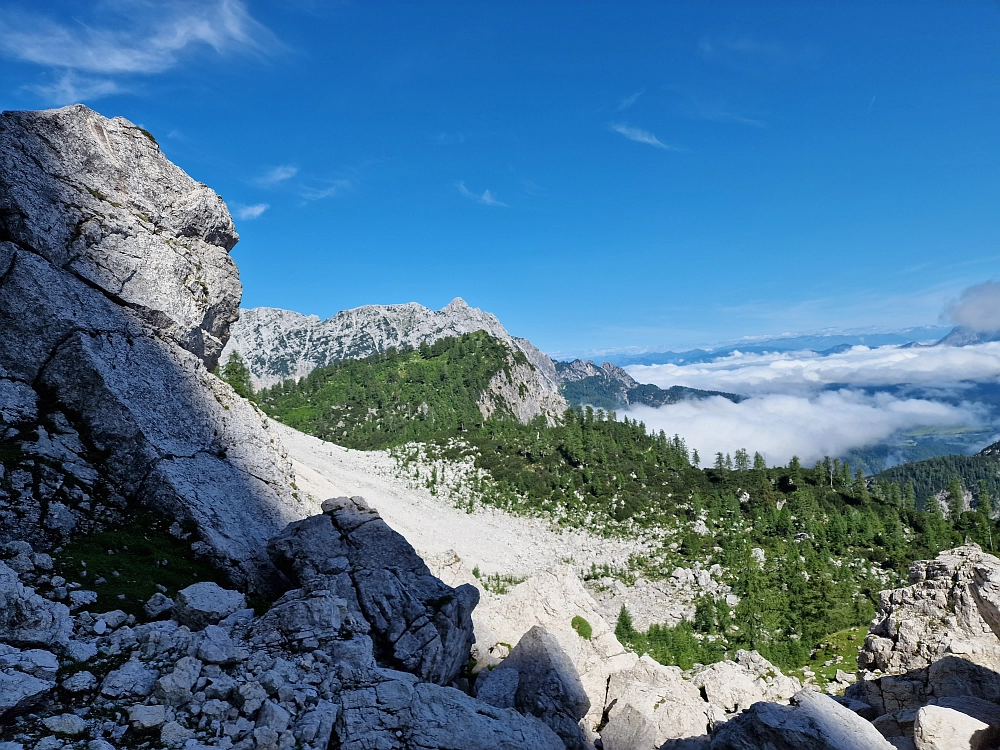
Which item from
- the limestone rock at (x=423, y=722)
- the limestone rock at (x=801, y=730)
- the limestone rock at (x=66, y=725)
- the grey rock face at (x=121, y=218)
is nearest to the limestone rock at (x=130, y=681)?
the limestone rock at (x=66, y=725)

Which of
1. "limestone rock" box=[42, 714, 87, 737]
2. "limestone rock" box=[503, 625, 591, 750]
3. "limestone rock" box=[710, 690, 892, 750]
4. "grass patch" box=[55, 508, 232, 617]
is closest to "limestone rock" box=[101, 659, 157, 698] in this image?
"limestone rock" box=[42, 714, 87, 737]

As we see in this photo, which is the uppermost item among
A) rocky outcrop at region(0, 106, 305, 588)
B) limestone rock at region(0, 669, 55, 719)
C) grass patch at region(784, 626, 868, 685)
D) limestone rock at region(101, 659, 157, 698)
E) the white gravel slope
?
rocky outcrop at region(0, 106, 305, 588)

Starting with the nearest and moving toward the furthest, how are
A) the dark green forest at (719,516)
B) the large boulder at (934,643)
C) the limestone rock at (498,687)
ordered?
the limestone rock at (498,687) < the large boulder at (934,643) < the dark green forest at (719,516)

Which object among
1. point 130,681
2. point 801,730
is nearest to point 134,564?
point 130,681

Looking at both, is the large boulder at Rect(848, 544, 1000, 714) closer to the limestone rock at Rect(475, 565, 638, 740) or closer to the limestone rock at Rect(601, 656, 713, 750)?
the limestone rock at Rect(601, 656, 713, 750)

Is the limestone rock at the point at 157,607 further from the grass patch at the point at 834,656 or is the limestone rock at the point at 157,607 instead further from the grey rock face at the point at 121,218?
the grass patch at the point at 834,656

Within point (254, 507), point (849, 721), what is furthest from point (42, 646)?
point (849, 721)

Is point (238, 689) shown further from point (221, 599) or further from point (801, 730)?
point (801, 730)

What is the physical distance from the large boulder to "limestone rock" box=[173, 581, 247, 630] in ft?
114

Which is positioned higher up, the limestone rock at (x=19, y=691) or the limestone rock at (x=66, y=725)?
the limestone rock at (x=19, y=691)

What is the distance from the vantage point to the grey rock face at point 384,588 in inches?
882

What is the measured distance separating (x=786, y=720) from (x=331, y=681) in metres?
16.6

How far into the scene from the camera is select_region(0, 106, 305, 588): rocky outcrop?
987 inches

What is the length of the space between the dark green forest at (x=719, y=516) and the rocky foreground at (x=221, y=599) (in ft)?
107
